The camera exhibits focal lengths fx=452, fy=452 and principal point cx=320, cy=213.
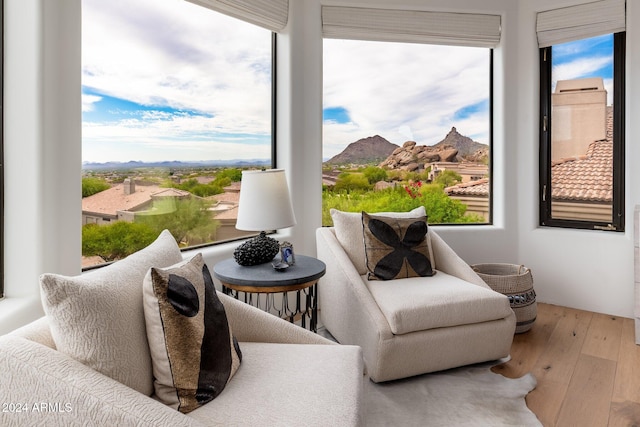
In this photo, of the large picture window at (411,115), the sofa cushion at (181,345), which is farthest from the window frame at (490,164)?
the sofa cushion at (181,345)

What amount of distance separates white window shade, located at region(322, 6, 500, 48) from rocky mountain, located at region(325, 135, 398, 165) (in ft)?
2.61

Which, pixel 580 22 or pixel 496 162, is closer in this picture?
pixel 580 22

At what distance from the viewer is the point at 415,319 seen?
221 cm

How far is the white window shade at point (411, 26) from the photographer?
339 cm

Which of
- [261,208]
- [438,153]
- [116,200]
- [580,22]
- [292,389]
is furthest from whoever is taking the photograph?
[438,153]

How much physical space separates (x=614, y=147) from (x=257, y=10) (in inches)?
109

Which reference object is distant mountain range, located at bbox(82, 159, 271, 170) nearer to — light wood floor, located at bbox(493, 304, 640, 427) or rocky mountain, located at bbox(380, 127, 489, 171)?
rocky mountain, located at bbox(380, 127, 489, 171)

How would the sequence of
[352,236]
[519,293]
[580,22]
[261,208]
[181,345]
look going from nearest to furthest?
[181,345] < [261,208] < [352,236] < [519,293] < [580,22]

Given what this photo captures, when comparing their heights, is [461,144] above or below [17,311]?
above

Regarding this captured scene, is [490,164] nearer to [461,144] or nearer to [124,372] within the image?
[461,144]

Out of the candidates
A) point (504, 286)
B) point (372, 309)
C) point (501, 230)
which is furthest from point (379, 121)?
point (372, 309)

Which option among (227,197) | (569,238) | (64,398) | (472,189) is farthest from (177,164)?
(569,238)

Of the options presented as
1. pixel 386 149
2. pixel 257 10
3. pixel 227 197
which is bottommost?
pixel 227 197

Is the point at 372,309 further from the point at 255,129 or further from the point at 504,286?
the point at 255,129
